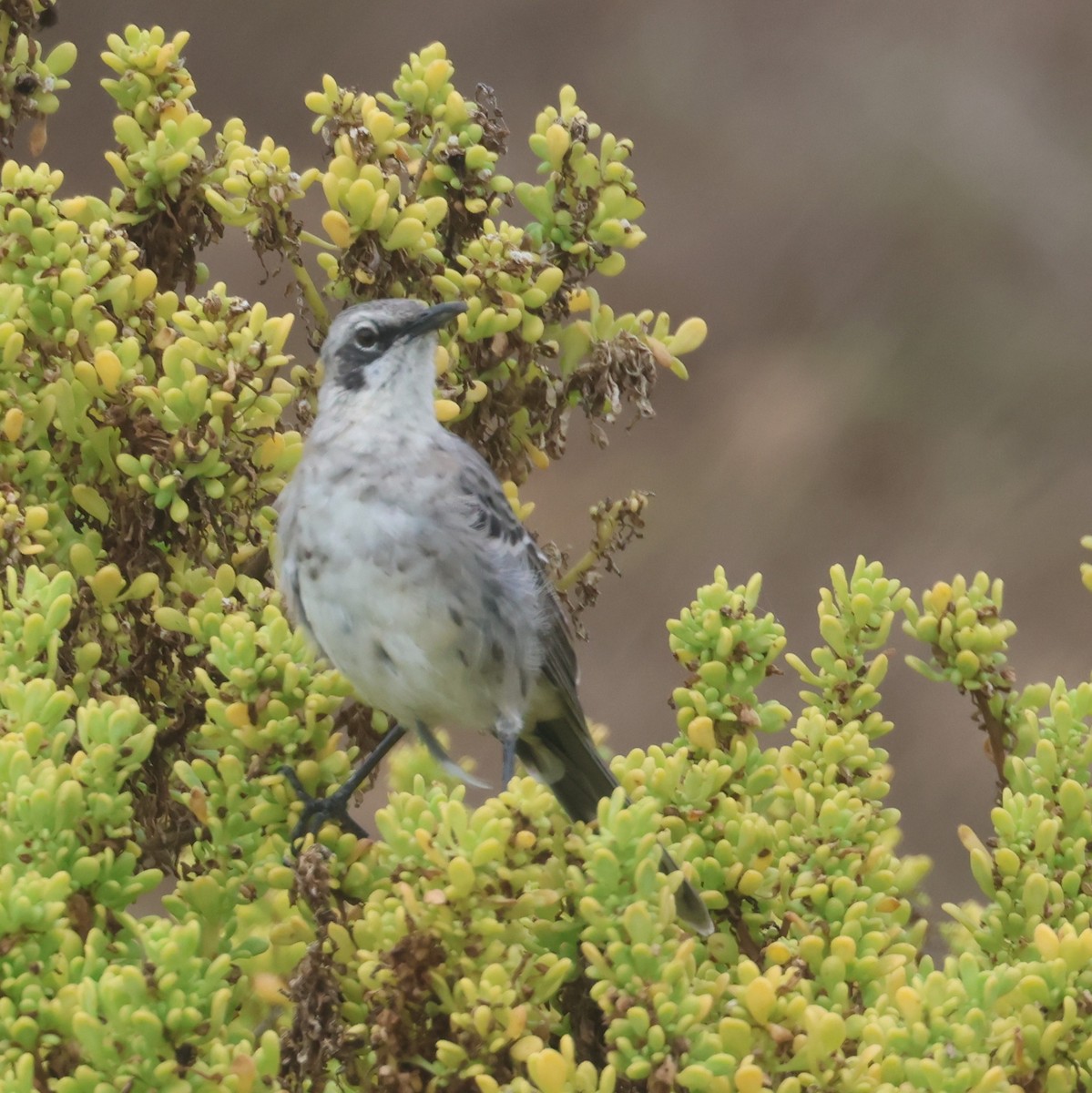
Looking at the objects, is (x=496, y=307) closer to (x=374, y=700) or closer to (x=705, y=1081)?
(x=374, y=700)

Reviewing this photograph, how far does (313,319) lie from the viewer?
2182mm

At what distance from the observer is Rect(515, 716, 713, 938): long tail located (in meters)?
2.24

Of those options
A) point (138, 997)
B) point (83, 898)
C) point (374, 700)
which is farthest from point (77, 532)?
point (138, 997)

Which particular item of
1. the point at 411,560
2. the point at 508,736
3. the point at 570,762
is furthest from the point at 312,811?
the point at 570,762

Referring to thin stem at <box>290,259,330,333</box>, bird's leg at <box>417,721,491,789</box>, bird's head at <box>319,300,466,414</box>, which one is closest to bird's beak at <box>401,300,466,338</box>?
bird's head at <box>319,300,466,414</box>

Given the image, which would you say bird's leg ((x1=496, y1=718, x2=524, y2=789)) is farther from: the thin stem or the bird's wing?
the thin stem

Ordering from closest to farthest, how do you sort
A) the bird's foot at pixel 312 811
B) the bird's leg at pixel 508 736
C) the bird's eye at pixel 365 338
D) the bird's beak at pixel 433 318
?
the bird's foot at pixel 312 811, the bird's beak at pixel 433 318, the bird's eye at pixel 365 338, the bird's leg at pixel 508 736

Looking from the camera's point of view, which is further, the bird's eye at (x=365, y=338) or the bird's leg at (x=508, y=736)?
the bird's leg at (x=508, y=736)

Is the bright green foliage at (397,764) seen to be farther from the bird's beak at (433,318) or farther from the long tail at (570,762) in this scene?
the long tail at (570,762)

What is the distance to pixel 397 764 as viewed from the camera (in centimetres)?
184

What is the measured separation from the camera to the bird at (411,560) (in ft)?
6.65

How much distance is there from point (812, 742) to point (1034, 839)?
0.26 meters

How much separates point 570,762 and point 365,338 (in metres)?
0.69

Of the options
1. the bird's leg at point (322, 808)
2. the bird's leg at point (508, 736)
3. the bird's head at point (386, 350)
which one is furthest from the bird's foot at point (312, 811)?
the bird's head at point (386, 350)
